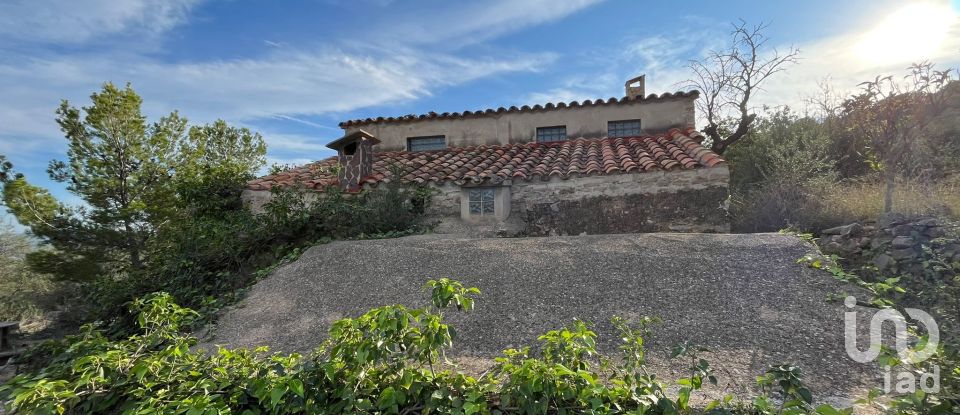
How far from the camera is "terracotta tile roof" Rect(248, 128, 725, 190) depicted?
23.7 feet

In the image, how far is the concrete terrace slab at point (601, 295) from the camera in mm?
3307

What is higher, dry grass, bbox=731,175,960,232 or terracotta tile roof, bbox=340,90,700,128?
terracotta tile roof, bbox=340,90,700,128

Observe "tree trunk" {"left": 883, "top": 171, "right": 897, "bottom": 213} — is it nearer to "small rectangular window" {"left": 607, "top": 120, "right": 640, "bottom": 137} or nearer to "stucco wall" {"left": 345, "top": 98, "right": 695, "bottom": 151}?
"stucco wall" {"left": 345, "top": 98, "right": 695, "bottom": 151}

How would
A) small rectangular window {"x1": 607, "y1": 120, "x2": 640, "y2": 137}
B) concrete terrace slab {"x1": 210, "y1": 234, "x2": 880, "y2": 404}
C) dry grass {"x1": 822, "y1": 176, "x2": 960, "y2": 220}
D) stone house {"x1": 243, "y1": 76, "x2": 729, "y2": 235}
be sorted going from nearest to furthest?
concrete terrace slab {"x1": 210, "y1": 234, "x2": 880, "y2": 404}, dry grass {"x1": 822, "y1": 176, "x2": 960, "y2": 220}, stone house {"x1": 243, "y1": 76, "x2": 729, "y2": 235}, small rectangular window {"x1": 607, "y1": 120, "x2": 640, "y2": 137}

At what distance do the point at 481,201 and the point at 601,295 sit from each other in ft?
12.3

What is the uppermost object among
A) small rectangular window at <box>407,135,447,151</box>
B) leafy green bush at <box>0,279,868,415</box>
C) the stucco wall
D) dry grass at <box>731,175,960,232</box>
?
the stucco wall

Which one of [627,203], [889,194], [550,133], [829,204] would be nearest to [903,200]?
[889,194]

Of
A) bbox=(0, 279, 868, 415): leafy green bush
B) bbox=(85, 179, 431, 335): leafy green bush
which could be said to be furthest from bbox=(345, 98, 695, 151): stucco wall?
bbox=(0, 279, 868, 415): leafy green bush

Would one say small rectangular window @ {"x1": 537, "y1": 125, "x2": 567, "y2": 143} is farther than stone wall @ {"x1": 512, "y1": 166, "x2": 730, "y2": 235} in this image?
Yes

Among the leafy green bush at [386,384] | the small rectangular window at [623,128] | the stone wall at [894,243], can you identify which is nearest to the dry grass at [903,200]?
the stone wall at [894,243]

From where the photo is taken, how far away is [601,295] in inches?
172

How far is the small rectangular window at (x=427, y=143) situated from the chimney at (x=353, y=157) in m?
2.50

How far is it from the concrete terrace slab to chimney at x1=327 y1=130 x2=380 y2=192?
2333 millimetres

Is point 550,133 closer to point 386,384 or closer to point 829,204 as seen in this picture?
point 829,204
